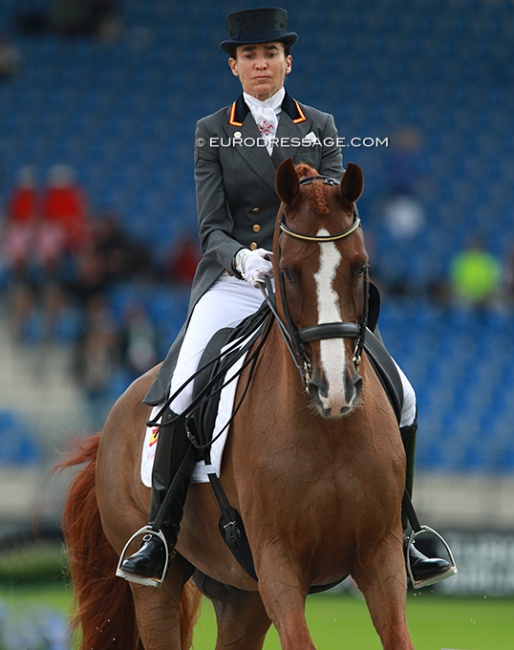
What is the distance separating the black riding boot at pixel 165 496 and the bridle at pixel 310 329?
4.06ft

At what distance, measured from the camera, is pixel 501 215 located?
63.5 ft

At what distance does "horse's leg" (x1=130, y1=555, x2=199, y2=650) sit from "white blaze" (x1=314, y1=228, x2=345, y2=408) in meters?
2.47

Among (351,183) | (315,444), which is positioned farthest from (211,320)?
(351,183)

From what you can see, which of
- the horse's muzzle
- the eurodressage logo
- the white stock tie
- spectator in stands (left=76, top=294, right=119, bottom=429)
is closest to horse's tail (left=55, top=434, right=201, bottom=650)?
Answer: the eurodressage logo

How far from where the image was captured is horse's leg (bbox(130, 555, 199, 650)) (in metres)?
6.85

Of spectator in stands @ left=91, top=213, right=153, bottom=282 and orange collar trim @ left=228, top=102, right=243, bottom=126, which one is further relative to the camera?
spectator in stands @ left=91, top=213, right=153, bottom=282

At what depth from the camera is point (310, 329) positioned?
4805 millimetres

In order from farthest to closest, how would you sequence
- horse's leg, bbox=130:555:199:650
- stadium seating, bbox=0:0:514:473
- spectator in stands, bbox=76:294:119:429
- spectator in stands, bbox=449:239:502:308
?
stadium seating, bbox=0:0:514:473 < spectator in stands, bbox=449:239:502:308 < spectator in stands, bbox=76:294:119:429 < horse's leg, bbox=130:555:199:650

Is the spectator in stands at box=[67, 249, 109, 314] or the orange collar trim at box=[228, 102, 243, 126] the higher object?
the orange collar trim at box=[228, 102, 243, 126]

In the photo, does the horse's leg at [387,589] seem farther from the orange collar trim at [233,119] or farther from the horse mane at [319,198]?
the orange collar trim at [233,119]

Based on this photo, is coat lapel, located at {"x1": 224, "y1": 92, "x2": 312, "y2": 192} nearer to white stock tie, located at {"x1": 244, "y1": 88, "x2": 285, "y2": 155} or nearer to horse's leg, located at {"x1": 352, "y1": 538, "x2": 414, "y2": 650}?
white stock tie, located at {"x1": 244, "y1": 88, "x2": 285, "y2": 155}

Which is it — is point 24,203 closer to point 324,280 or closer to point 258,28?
point 258,28

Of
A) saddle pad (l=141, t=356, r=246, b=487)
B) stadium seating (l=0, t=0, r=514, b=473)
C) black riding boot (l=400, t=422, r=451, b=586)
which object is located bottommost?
black riding boot (l=400, t=422, r=451, b=586)

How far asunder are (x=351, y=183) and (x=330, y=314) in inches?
22.7
